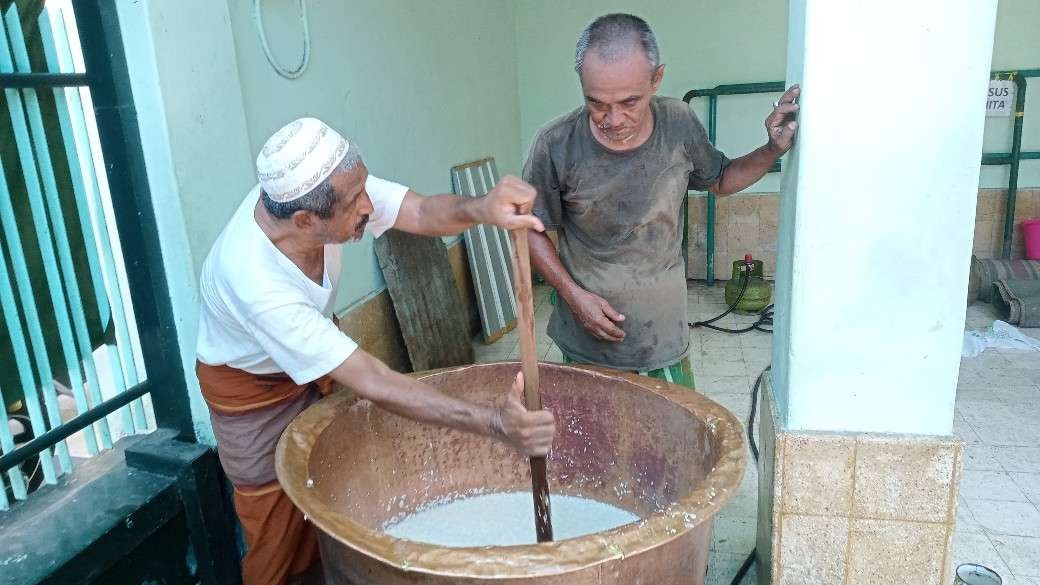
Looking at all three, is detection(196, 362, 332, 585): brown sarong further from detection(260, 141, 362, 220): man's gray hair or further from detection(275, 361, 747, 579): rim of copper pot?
detection(260, 141, 362, 220): man's gray hair

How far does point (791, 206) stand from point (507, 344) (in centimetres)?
334

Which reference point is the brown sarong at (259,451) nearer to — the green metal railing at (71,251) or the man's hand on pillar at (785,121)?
the green metal railing at (71,251)

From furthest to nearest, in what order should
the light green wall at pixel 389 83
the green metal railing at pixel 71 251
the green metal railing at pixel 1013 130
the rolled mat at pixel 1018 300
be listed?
1. the green metal railing at pixel 1013 130
2. the rolled mat at pixel 1018 300
3. the light green wall at pixel 389 83
4. the green metal railing at pixel 71 251

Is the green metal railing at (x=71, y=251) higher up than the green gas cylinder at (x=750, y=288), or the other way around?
the green metal railing at (x=71, y=251)

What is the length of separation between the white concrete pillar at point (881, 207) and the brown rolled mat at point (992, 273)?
4.13 m

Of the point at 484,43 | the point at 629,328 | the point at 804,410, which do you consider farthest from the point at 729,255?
the point at 804,410

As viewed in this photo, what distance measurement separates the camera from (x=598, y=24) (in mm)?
1886

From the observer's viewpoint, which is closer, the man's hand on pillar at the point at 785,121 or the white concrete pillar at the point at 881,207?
the white concrete pillar at the point at 881,207

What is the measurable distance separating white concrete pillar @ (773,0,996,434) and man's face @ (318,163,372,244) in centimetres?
96

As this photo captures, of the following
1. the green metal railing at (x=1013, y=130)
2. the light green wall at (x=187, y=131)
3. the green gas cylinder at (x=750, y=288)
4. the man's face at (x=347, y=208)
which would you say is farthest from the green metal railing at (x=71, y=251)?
the green gas cylinder at (x=750, y=288)

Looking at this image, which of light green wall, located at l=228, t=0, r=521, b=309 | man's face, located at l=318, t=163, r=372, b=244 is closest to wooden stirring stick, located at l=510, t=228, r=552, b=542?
man's face, located at l=318, t=163, r=372, b=244

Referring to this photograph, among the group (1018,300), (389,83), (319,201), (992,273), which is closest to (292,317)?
(319,201)

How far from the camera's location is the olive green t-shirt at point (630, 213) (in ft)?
6.66

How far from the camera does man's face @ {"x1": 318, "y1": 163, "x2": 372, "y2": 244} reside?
159cm
